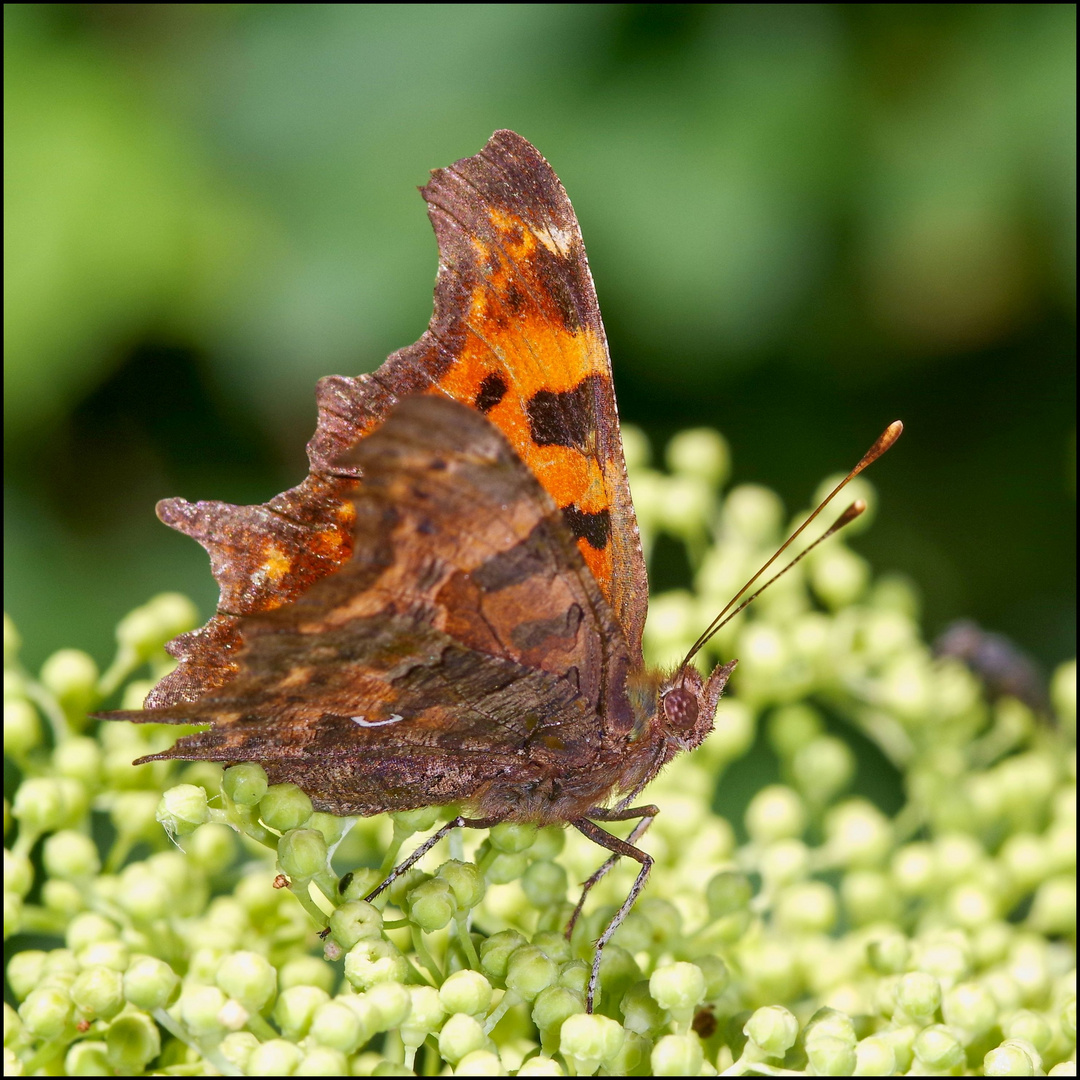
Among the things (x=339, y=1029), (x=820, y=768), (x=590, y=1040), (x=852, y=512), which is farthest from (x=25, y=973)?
(x=820, y=768)

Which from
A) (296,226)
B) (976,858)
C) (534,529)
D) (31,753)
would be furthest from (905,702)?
(296,226)

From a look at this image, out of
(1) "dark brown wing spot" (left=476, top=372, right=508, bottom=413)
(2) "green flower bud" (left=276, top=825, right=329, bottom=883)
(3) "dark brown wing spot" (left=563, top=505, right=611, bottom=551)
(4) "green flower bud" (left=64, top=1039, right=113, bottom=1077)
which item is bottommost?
(4) "green flower bud" (left=64, top=1039, right=113, bottom=1077)

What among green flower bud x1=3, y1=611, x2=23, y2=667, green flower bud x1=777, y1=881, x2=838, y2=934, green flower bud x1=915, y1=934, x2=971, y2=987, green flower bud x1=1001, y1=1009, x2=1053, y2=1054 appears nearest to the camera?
green flower bud x1=1001, y1=1009, x2=1053, y2=1054

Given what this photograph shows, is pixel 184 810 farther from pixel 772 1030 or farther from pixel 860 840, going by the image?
pixel 860 840

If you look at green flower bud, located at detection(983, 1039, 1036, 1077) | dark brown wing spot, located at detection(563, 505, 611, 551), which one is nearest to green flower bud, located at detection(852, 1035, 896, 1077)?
green flower bud, located at detection(983, 1039, 1036, 1077)

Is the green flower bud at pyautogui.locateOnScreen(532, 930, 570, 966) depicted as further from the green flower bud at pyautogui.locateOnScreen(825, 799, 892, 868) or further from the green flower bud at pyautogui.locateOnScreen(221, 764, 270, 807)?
the green flower bud at pyautogui.locateOnScreen(825, 799, 892, 868)
